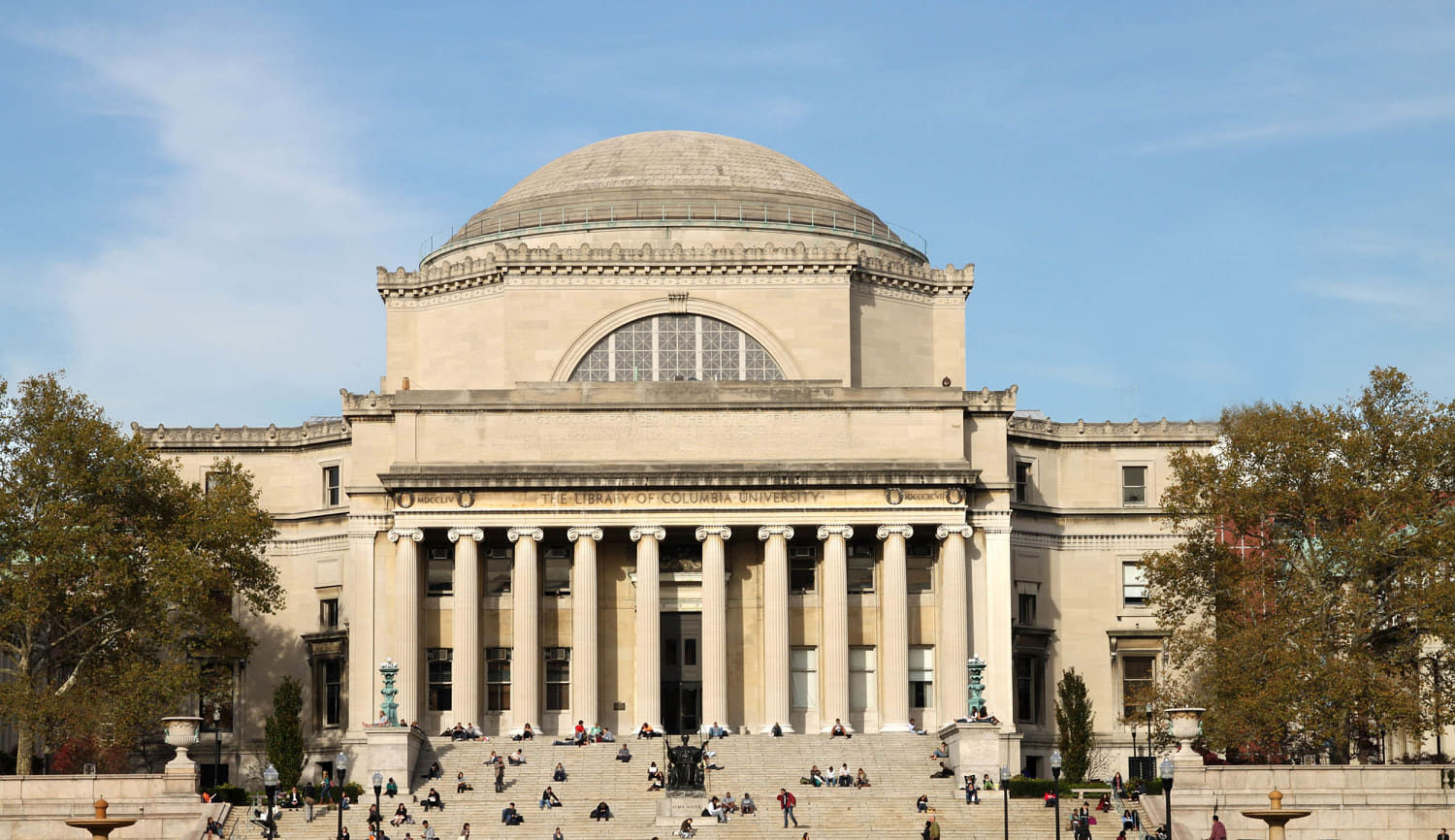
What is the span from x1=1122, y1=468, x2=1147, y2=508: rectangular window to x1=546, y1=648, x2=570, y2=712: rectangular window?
26.0 m

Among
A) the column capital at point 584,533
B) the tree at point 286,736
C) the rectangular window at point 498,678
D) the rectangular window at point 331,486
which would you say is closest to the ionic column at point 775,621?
the column capital at point 584,533

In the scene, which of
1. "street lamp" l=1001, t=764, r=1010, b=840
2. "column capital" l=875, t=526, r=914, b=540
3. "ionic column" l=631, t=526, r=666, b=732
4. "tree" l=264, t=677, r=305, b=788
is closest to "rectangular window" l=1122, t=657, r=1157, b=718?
"column capital" l=875, t=526, r=914, b=540

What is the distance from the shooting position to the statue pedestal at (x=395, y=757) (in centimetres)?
8256

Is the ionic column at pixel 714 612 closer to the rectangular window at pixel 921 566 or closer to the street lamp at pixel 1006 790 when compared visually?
the rectangular window at pixel 921 566

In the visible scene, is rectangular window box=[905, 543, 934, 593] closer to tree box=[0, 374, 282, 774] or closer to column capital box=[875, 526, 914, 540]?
column capital box=[875, 526, 914, 540]

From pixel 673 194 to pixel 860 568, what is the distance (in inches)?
823

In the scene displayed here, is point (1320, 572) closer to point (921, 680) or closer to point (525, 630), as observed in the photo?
point (921, 680)

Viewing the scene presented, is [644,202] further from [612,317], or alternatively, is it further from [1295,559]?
[1295,559]

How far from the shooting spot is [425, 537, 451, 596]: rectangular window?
95.7m

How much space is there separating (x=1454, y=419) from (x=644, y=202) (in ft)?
125

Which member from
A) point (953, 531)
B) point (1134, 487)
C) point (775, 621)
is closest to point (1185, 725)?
point (953, 531)

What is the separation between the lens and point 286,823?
76438 millimetres

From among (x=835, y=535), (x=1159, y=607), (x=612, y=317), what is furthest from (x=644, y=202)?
(x=1159, y=607)

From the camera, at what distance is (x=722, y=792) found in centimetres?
8144
